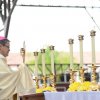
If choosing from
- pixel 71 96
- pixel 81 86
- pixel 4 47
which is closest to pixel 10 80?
pixel 4 47

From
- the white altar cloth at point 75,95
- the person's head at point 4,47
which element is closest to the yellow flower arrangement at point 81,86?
the white altar cloth at point 75,95

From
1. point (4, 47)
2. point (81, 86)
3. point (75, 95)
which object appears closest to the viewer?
point (75, 95)

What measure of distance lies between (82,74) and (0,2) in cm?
814

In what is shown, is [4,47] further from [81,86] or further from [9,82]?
[81,86]

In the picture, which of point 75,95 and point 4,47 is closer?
point 75,95

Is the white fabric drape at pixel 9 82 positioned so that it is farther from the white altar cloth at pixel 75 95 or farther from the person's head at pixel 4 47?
the white altar cloth at pixel 75 95

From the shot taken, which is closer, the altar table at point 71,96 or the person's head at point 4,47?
the altar table at point 71,96

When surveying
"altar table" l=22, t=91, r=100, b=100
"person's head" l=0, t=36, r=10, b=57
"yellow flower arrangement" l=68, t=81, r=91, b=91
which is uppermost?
"person's head" l=0, t=36, r=10, b=57

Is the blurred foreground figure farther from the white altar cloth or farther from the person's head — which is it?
the white altar cloth

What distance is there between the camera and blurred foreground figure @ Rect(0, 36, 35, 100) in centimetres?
489

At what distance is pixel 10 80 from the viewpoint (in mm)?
4930

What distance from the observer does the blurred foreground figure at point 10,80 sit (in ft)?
16.0

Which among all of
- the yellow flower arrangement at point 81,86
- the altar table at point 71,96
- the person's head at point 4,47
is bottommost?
the altar table at point 71,96

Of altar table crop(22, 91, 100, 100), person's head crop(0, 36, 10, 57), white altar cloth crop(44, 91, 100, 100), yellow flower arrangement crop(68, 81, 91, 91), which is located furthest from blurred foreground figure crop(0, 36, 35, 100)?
yellow flower arrangement crop(68, 81, 91, 91)
